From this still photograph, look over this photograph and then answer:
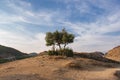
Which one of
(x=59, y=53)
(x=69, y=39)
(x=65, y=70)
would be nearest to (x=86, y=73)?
(x=65, y=70)

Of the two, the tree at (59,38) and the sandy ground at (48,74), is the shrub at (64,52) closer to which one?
the tree at (59,38)

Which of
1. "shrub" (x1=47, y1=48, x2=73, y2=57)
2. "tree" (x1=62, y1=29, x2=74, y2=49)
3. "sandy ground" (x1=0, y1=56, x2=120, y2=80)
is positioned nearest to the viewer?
"sandy ground" (x1=0, y1=56, x2=120, y2=80)

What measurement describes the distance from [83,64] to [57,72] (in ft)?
20.7

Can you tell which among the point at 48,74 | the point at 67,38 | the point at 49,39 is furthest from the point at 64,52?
the point at 48,74

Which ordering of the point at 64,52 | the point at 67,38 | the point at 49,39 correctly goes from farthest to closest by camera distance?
the point at 49,39
the point at 67,38
the point at 64,52

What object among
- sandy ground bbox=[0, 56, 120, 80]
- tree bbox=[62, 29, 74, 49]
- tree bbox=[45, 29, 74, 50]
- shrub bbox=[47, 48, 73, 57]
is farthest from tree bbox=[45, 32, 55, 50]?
sandy ground bbox=[0, 56, 120, 80]

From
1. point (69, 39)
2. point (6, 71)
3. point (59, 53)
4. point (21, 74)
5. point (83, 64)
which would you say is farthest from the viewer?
point (69, 39)

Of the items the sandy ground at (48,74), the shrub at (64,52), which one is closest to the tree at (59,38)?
the shrub at (64,52)

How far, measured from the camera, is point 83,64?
98.7 feet

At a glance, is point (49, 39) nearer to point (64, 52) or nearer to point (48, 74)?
point (64, 52)

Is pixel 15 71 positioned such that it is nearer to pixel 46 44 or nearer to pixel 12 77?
pixel 12 77

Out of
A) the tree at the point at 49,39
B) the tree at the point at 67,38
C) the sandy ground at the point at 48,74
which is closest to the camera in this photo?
the sandy ground at the point at 48,74

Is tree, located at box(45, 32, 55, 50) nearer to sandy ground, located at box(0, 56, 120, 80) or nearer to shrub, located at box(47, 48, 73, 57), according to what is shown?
shrub, located at box(47, 48, 73, 57)

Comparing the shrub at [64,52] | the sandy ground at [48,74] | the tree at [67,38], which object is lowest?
the sandy ground at [48,74]
